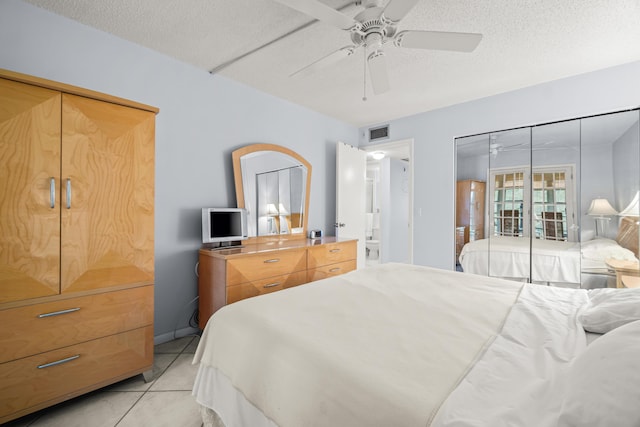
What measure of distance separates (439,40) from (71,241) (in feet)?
8.15

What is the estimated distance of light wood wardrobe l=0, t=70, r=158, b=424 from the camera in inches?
57.2

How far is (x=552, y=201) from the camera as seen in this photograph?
118 inches

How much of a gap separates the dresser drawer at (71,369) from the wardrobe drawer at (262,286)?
0.62 meters

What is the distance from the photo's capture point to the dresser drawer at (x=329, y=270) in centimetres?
304

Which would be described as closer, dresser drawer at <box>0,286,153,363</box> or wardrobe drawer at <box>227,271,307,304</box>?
dresser drawer at <box>0,286,153,363</box>

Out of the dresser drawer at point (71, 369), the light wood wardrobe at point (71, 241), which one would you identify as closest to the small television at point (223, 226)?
the light wood wardrobe at point (71, 241)

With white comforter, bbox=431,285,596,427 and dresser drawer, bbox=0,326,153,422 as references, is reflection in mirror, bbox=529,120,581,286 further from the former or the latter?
dresser drawer, bbox=0,326,153,422

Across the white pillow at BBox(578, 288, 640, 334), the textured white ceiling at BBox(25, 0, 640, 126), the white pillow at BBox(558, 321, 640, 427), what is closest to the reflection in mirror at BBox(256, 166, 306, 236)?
the textured white ceiling at BBox(25, 0, 640, 126)

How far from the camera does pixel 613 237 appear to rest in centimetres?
Result: 267

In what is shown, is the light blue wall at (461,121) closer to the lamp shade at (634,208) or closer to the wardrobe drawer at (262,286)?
the lamp shade at (634,208)

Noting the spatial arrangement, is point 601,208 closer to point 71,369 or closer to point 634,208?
point 634,208

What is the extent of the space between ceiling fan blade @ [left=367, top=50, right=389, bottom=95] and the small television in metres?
1.71

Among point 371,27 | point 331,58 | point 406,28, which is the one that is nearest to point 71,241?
point 331,58

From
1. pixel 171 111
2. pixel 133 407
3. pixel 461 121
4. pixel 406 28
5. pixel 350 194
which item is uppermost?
pixel 406 28
